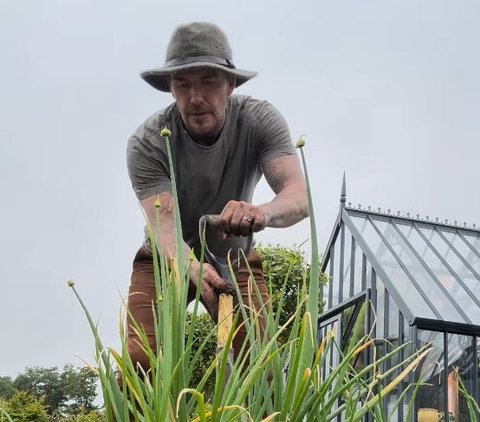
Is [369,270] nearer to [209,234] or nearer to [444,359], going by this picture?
[444,359]

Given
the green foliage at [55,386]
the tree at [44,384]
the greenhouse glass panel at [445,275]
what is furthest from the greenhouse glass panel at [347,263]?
the tree at [44,384]

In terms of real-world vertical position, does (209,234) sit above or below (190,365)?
above

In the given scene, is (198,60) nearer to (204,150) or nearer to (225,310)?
(204,150)

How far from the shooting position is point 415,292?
9094 millimetres

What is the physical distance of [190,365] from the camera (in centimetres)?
122

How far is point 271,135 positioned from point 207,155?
0.18 metres

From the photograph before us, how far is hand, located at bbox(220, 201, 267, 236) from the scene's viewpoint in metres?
1.99

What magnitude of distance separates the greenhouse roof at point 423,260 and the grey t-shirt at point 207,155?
19.9 ft

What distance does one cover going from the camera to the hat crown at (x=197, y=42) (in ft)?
7.56

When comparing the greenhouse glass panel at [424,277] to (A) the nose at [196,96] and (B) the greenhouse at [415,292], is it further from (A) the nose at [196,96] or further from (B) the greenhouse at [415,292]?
(A) the nose at [196,96]

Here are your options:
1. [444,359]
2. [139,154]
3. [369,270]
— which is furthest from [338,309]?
[139,154]

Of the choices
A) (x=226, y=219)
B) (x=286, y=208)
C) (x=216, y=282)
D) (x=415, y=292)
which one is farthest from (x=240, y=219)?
(x=415, y=292)

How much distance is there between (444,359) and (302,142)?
7.37 meters

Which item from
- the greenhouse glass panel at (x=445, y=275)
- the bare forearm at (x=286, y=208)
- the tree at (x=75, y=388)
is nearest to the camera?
the bare forearm at (x=286, y=208)
